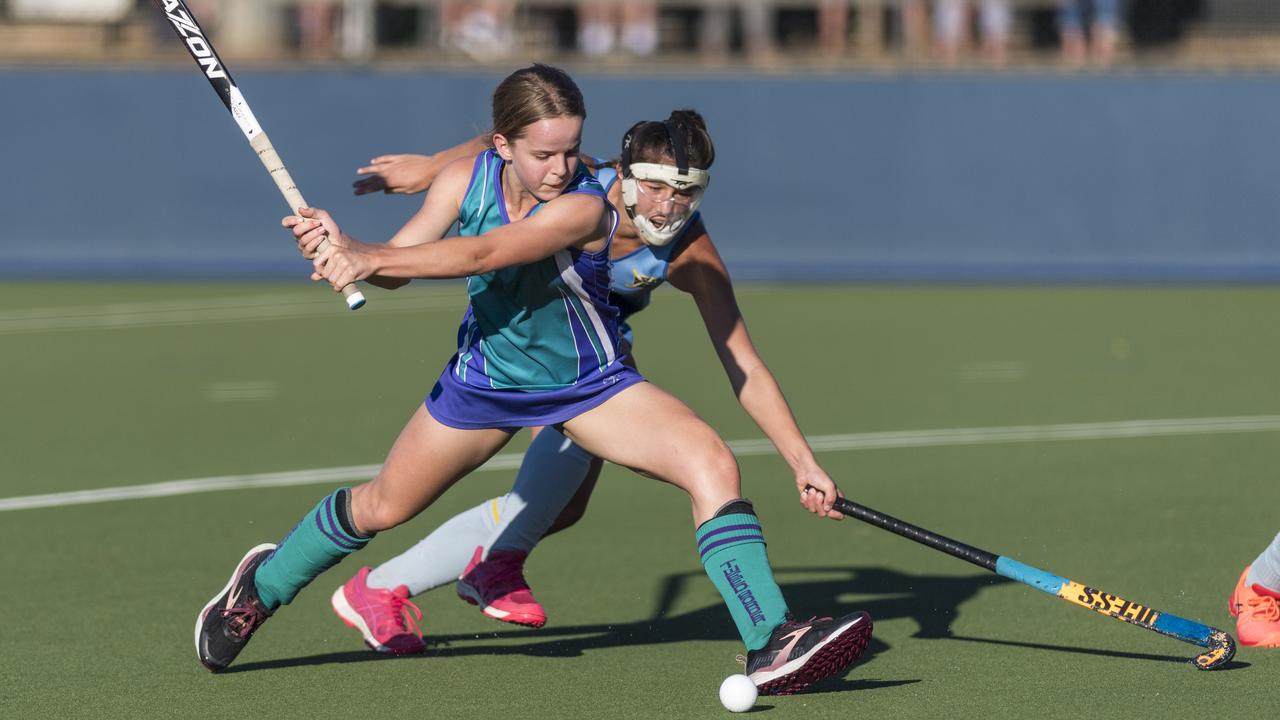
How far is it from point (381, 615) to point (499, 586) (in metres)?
0.38

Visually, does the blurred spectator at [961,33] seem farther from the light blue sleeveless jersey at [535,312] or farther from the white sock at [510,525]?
the light blue sleeveless jersey at [535,312]

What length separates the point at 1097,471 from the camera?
8.62 meters

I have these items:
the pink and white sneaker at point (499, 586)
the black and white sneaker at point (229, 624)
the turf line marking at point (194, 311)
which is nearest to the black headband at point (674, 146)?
the pink and white sneaker at point (499, 586)

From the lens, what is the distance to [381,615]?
5.69 meters

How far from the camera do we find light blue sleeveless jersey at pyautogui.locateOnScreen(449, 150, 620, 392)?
505 centimetres

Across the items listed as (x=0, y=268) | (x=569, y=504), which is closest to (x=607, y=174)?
(x=569, y=504)

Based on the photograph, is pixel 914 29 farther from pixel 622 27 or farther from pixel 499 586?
pixel 499 586

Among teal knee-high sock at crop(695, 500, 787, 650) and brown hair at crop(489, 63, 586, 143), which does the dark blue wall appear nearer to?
brown hair at crop(489, 63, 586, 143)

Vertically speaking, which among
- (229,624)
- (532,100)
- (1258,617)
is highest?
(532,100)

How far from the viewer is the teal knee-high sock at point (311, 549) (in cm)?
527

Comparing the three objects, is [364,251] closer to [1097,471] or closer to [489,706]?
[489,706]

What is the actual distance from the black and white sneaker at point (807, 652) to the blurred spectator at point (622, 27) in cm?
1270

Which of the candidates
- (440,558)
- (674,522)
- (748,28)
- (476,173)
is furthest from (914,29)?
(476,173)

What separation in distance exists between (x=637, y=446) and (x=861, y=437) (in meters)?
4.69
